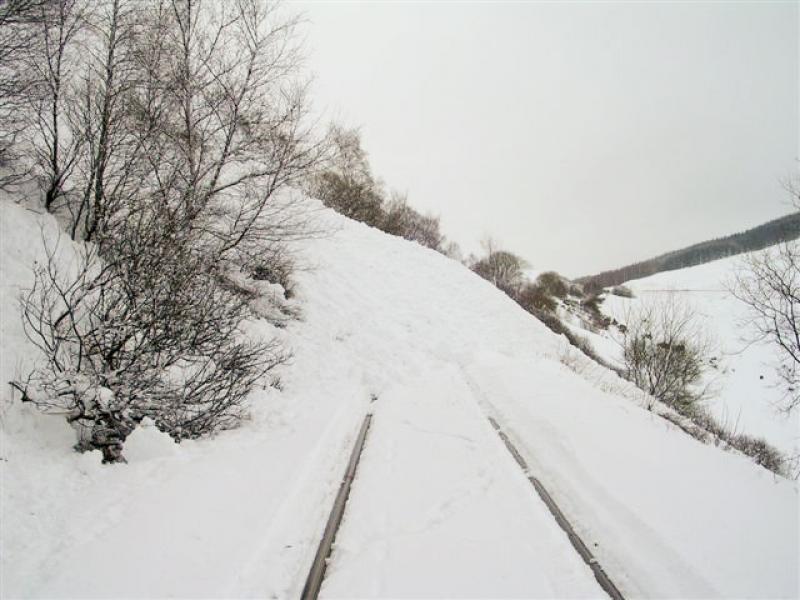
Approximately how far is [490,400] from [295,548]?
221 inches

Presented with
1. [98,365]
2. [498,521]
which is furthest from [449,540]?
[98,365]

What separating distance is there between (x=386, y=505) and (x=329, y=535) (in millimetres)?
748

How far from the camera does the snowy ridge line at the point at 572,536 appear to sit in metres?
3.36

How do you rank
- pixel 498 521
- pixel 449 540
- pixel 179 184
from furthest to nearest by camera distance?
pixel 179 184
pixel 498 521
pixel 449 540

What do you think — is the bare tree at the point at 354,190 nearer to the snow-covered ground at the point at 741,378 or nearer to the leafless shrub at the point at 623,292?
the snow-covered ground at the point at 741,378

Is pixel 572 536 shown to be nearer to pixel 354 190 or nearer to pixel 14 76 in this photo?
pixel 14 76

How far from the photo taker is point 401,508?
4.27m

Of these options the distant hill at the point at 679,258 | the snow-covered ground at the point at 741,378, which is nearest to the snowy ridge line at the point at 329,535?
the snow-covered ground at the point at 741,378

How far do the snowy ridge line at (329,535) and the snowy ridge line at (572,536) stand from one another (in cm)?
227

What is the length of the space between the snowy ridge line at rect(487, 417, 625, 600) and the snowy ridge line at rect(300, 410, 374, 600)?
7.46 feet

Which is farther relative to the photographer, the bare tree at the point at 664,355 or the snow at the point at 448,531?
the bare tree at the point at 664,355

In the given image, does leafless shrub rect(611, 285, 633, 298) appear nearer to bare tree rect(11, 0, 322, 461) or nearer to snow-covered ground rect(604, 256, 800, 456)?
snow-covered ground rect(604, 256, 800, 456)

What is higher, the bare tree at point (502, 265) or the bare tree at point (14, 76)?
the bare tree at point (502, 265)

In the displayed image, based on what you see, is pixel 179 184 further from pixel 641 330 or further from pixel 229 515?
pixel 641 330
